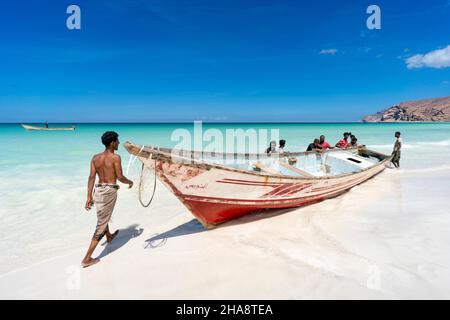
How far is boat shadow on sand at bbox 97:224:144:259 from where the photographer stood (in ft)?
14.7

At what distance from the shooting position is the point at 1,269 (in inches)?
164

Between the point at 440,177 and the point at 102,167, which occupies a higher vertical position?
the point at 102,167

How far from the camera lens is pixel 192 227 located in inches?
212

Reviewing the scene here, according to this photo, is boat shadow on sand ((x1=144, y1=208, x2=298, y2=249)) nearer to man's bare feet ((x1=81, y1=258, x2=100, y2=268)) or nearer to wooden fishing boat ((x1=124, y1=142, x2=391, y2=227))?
wooden fishing boat ((x1=124, y1=142, x2=391, y2=227))

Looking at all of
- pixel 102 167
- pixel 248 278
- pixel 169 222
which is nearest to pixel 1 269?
pixel 102 167

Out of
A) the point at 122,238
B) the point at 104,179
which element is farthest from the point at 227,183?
the point at 122,238

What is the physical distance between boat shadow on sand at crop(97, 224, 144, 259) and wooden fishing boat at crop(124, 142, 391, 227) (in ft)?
4.68

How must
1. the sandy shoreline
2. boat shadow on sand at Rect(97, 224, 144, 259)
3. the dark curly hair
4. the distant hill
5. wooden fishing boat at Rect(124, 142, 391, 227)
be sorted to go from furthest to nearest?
the distant hill
boat shadow on sand at Rect(97, 224, 144, 259)
wooden fishing boat at Rect(124, 142, 391, 227)
the dark curly hair
the sandy shoreline

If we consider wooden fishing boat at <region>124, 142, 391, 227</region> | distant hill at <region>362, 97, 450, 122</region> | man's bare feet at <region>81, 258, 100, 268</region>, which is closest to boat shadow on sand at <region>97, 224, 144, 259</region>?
man's bare feet at <region>81, 258, 100, 268</region>
